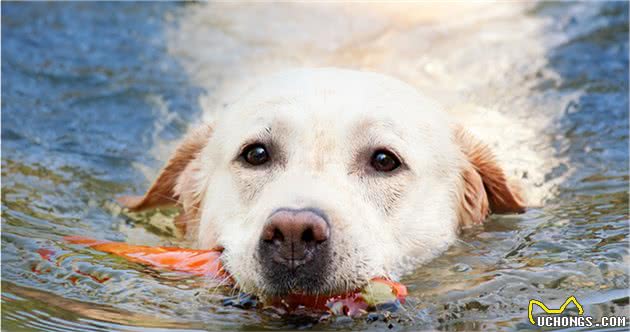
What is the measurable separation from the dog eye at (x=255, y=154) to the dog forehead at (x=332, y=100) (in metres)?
0.14

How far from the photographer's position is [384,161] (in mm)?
4395

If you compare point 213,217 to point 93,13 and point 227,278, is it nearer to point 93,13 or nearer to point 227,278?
point 227,278

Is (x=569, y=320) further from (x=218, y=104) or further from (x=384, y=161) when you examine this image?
(x=218, y=104)

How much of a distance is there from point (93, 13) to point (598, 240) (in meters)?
6.63

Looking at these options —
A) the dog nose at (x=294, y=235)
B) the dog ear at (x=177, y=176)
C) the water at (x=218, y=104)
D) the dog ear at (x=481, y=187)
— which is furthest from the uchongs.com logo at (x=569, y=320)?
the dog ear at (x=177, y=176)

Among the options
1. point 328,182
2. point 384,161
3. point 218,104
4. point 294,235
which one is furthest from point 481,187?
point 218,104

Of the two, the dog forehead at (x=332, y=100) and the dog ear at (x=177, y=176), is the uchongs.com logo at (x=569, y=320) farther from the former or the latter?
the dog ear at (x=177, y=176)

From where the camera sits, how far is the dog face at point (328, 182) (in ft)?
12.0

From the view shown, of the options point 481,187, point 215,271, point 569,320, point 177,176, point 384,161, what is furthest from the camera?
point 177,176

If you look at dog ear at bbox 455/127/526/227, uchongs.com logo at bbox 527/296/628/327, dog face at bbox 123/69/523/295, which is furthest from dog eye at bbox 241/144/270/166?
uchongs.com logo at bbox 527/296/628/327

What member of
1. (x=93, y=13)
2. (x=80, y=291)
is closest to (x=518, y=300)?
(x=80, y=291)

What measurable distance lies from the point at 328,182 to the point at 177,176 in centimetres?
145

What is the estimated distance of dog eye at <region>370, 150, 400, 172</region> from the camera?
4.36m

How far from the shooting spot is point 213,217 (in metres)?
4.57
